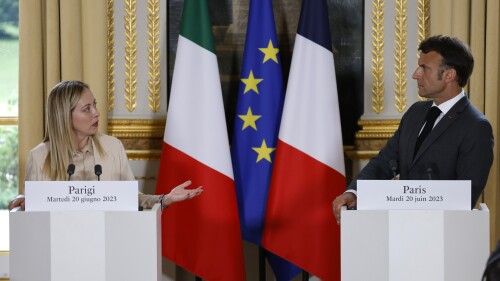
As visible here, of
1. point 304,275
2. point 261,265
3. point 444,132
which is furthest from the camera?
point 261,265

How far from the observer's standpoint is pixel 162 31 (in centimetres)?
515

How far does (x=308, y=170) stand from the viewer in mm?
4836

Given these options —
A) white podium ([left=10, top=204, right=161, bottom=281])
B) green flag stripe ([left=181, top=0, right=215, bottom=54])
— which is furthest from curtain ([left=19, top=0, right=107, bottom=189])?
white podium ([left=10, top=204, right=161, bottom=281])

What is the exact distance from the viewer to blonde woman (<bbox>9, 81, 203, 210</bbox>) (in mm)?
3869

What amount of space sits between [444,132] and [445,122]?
45mm

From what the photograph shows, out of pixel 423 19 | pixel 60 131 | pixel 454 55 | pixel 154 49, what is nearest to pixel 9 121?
pixel 154 49

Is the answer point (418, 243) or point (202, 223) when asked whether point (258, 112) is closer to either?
point (202, 223)

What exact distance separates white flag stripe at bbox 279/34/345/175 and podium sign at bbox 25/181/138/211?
1668 millimetres

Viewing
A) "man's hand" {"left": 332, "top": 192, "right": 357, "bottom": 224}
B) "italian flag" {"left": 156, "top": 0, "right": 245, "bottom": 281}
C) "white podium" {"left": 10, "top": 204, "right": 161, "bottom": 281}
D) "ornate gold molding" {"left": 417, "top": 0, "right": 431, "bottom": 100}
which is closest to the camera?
"white podium" {"left": 10, "top": 204, "right": 161, "bottom": 281}

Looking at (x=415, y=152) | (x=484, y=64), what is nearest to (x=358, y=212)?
(x=415, y=152)

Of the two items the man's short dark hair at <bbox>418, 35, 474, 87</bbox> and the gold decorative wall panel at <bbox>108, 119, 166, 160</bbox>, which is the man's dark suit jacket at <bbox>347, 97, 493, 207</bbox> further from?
the gold decorative wall panel at <bbox>108, 119, 166, 160</bbox>

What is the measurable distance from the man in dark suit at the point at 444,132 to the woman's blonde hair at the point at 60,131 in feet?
4.02

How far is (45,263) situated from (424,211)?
1.48 meters

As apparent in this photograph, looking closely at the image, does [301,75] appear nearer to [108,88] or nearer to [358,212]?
[108,88]
